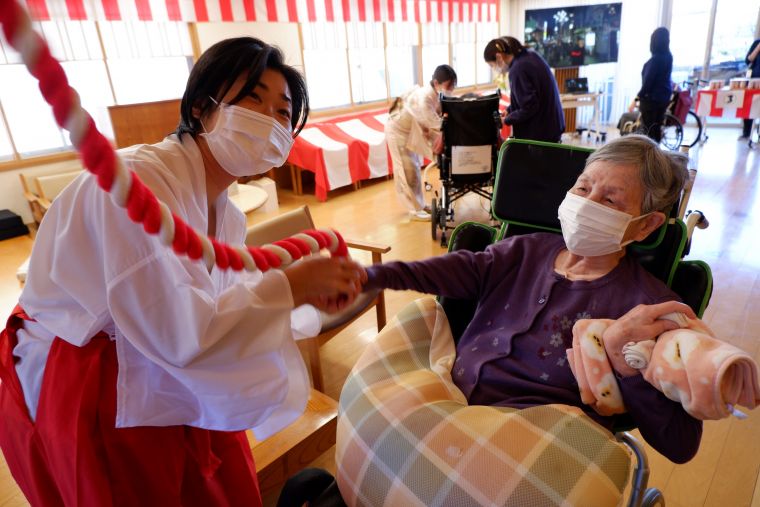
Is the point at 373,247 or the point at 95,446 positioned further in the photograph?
the point at 373,247

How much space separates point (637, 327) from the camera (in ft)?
3.43

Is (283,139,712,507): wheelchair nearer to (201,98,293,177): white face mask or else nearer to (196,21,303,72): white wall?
(201,98,293,177): white face mask

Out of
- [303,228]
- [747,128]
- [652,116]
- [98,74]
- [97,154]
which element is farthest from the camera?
[747,128]

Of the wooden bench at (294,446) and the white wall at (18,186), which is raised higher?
the white wall at (18,186)

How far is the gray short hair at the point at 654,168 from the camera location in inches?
48.9

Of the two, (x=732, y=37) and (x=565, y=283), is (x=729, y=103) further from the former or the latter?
(x=565, y=283)

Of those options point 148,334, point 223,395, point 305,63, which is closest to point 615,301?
point 223,395

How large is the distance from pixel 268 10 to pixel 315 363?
15.7ft

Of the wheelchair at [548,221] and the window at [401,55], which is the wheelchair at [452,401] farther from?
the window at [401,55]

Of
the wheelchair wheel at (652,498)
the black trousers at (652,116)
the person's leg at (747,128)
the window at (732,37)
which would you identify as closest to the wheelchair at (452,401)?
the wheelchair wheel at (652,498)

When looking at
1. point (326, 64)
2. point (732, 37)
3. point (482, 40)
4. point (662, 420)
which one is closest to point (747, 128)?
point (732, 37)

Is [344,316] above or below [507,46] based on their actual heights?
below

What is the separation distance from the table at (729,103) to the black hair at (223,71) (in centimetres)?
706

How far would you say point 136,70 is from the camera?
16.6ft
